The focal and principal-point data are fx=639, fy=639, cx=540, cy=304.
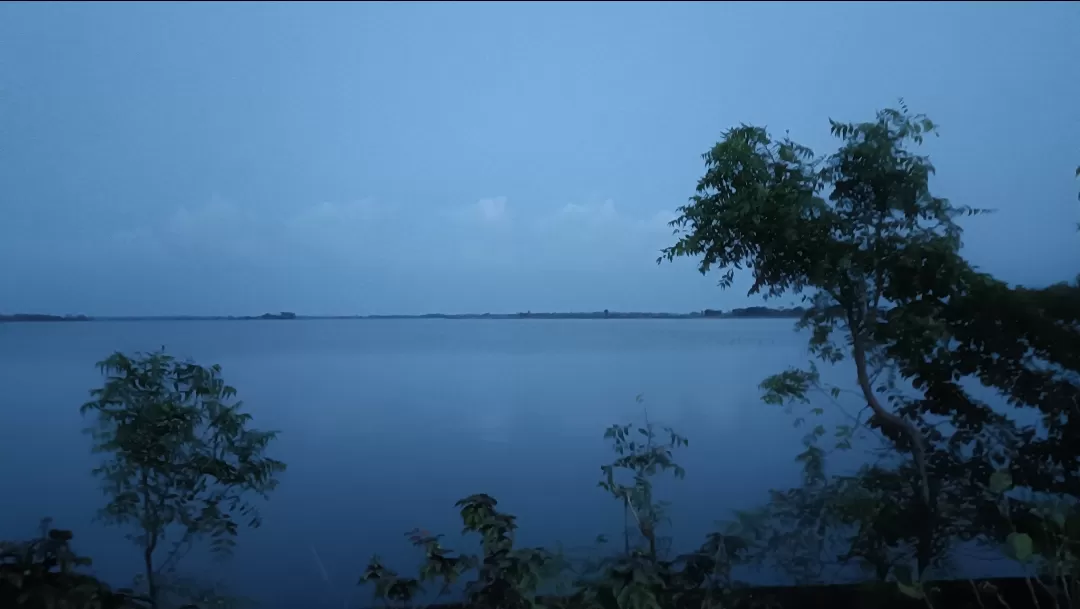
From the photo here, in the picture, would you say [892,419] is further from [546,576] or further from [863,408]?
[546,576]

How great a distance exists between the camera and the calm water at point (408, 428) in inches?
119

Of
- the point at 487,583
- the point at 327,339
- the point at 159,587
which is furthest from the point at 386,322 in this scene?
the point at 487,583

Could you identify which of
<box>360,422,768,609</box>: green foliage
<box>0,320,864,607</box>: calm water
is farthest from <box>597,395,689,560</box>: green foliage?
<box>0,320,864,607</box>: calm water

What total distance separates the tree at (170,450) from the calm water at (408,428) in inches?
7.9

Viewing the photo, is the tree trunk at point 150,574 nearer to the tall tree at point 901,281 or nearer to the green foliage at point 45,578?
the green foliage at point 45,578

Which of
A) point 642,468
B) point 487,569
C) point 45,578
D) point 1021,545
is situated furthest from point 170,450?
point 1021,545

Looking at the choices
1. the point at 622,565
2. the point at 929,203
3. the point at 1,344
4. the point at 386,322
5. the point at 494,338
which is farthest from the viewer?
the point at 494,338

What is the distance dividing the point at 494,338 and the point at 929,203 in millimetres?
2685

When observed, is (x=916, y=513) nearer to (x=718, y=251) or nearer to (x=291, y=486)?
(x=718, y=251)

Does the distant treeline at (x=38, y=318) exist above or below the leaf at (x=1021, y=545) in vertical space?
above

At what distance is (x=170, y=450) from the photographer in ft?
8.04

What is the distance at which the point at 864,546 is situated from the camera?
2672mm

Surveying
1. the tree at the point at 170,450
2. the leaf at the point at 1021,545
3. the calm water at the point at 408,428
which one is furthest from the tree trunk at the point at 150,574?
the leaf at the point at 1021,545

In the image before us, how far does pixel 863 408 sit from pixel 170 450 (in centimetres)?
288
